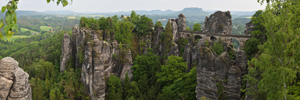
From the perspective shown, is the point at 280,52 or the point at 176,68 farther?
the point at 176,68

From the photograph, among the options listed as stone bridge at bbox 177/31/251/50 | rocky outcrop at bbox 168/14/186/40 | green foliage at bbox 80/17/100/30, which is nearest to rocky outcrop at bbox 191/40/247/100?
stone bridge at bbox 177/31/251/50

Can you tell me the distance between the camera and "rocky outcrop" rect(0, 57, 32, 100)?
20.4m

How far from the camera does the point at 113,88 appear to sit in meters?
37.7

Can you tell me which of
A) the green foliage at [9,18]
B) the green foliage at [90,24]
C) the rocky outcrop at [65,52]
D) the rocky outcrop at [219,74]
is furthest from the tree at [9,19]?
the rocky outcrop at [65,52]

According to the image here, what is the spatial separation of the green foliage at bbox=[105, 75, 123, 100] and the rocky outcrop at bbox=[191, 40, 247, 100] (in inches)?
630

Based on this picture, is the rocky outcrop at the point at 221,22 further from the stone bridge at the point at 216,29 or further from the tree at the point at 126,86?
the tree at the point at 126,86

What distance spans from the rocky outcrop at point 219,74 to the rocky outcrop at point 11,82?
20624mm

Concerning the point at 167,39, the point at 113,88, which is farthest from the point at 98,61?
the point at 167,39

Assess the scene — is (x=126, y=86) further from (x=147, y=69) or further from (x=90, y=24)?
(x=90, y=24)

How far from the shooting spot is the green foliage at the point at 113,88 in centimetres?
3655

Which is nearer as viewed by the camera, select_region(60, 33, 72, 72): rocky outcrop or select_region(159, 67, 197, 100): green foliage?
select_region(159, 67, 197, 100): green foliage

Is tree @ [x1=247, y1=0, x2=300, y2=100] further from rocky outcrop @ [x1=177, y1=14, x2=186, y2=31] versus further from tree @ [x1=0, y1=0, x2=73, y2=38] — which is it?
rocky outcrop @ [x1=177, y1=14, x2=186, y2=31]

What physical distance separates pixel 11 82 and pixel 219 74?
23.6m

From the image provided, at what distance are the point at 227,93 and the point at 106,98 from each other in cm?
2299
